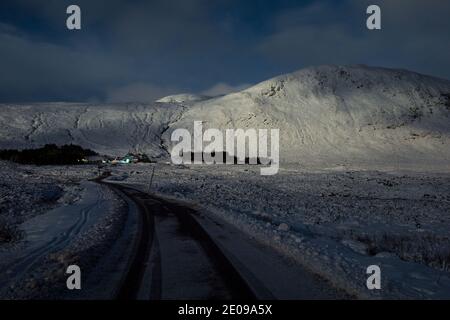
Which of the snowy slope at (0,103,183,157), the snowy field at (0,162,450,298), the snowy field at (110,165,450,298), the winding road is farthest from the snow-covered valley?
the winding road

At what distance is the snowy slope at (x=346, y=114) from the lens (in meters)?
117

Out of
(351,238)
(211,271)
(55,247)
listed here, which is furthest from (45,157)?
(211,271)

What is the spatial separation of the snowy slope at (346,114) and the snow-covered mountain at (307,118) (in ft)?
Answer: 1.10

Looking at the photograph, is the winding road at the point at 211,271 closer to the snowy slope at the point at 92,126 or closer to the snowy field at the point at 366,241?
the snowy field at the point at 366,241

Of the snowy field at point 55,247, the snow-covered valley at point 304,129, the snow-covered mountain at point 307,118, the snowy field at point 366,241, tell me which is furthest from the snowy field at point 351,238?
Result: the snow-covered mountain at point 307,118

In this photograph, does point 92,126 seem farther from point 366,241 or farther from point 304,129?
point 366,241

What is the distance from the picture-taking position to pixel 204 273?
746 centimetres

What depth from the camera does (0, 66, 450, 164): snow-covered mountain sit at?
389 ft

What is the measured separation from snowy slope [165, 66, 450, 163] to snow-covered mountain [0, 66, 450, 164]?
34 cm

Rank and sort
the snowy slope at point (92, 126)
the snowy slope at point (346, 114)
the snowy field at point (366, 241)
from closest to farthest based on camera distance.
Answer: the snowy field at point (366, 241) → the snowy slope at point (346, 114) → the snowy slope at point (92, 126)

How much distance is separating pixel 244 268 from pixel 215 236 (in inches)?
160

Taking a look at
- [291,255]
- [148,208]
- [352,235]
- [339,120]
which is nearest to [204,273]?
[291,255]

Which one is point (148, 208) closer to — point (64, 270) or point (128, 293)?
point (64, 270)

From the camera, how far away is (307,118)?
137750 millimetres
